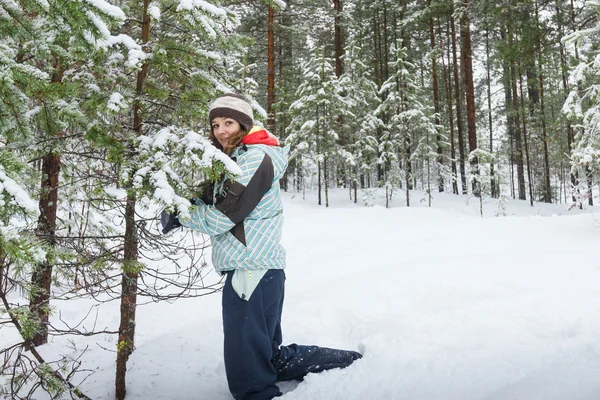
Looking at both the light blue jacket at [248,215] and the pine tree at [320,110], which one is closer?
the light blue jacket at [248,215]

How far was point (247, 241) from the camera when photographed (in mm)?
3020

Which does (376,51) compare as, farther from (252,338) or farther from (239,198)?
(252,338)

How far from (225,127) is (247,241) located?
0.94m

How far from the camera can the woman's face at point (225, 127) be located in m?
3.15

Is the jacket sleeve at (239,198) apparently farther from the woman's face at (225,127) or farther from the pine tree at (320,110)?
the pine tree at (320,110)

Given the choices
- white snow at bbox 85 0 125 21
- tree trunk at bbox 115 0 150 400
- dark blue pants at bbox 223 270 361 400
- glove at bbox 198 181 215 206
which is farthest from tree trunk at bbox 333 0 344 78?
white snow at bbox 85 0 125 21

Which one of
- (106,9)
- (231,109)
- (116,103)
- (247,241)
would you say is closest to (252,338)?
(247,241)

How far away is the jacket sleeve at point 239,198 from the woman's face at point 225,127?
0.28 m

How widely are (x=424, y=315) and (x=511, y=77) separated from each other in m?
20.0

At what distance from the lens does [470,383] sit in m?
2.88

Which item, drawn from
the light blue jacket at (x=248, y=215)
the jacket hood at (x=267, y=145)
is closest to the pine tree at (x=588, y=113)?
the jacket hood at (x=267, y=145)

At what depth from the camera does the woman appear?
9.59ft

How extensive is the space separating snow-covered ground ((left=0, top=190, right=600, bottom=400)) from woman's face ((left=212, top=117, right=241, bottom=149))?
7.05 feet

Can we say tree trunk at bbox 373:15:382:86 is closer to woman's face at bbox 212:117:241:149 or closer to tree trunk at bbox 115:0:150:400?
tree trunk at bbox 115:0:150:400
